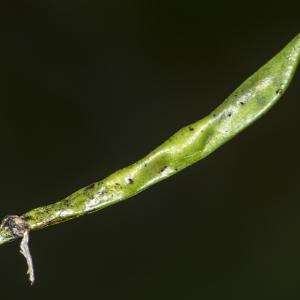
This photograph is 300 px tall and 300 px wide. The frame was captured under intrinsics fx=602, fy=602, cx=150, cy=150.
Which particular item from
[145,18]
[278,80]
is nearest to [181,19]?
[145,18]

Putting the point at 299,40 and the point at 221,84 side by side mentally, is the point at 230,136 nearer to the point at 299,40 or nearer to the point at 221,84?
the point at 299,40

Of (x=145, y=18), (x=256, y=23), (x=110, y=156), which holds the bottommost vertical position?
(x=110, y=156)

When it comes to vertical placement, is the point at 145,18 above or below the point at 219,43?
above

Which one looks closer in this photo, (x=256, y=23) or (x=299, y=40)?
(x=299, y=40)

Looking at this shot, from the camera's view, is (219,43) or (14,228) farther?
(219,43)

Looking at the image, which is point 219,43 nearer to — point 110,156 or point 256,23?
point 256,23

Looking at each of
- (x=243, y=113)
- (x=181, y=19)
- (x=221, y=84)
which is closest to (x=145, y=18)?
(x=181, y=19)
